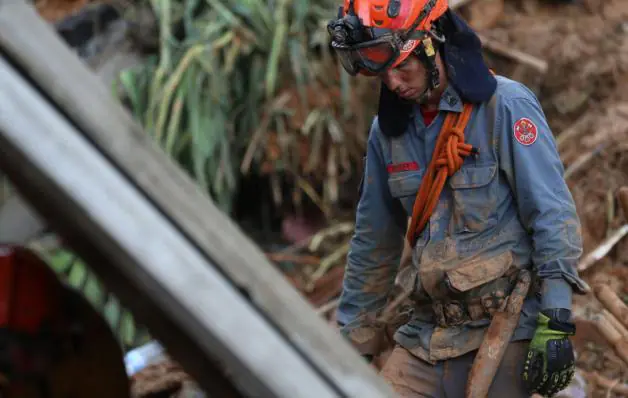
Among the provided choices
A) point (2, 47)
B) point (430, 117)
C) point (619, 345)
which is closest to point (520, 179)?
point (430, 117)

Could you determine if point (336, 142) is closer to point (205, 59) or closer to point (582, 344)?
point (205, 59)

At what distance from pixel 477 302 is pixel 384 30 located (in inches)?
40.9

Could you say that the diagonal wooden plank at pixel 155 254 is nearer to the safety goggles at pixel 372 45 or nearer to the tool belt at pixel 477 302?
the safety goggles at pixel 372 45

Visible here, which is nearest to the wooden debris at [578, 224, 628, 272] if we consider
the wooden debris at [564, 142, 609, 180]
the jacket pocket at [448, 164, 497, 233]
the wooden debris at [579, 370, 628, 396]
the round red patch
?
the wooden debris at [564, 142, 609, 180]

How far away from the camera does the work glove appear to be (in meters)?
3.53

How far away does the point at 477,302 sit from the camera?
3.81 meters

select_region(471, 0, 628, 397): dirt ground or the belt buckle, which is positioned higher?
the belt buckle

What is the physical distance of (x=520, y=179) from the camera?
364 cm

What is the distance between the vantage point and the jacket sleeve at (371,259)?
4137 mm

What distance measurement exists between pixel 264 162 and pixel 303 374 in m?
6.45

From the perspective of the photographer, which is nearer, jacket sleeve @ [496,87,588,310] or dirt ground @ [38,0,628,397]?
jacket sleeve @ [496,87,588,310]

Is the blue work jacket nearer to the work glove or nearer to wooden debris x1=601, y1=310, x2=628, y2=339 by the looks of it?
the work glove

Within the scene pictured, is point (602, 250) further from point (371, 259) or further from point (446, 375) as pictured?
point (446, 375)

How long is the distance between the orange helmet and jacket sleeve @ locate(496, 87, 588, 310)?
1.32 feet
